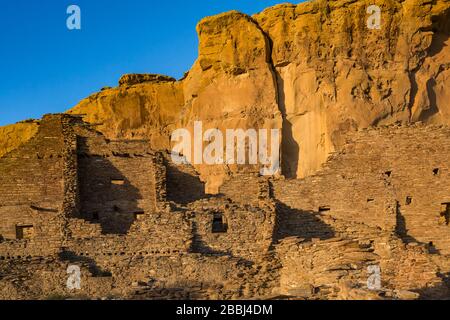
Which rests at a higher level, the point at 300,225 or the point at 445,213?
the point at 445,213

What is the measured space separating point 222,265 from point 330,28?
65.9ft

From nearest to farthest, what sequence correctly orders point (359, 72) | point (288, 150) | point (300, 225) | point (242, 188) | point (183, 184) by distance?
point (300, 225)
point (242, 188)
point (183, 184)
point (359, 72)
point (288, 150)

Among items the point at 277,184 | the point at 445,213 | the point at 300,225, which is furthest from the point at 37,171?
the point at 445,213

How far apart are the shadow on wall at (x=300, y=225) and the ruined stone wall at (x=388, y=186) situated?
95 millimetres

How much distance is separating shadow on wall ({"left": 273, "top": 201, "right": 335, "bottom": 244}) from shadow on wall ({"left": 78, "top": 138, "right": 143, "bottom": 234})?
531 centimetres

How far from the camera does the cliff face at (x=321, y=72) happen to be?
36875 mm

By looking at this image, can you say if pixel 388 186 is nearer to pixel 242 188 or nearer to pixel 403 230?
pixel 403 230

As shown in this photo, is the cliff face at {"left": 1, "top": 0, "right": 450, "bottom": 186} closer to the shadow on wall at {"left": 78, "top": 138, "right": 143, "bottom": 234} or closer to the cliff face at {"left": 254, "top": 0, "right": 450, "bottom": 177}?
the cliff face at {"left": 254, "top": 0, "right": 450, "bottom": 177}

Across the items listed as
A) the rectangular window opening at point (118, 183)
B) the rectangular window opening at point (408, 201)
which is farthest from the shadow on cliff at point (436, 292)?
the rectangular window opening at point (118, 183)

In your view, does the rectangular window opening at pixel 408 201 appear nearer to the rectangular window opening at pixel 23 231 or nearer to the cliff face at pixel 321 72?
the cliff face at pixel 321 72

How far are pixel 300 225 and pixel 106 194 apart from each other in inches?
278

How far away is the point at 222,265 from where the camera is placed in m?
20.7

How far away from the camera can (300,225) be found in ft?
79.2

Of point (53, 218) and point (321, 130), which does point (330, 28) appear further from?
point (53, 218)
